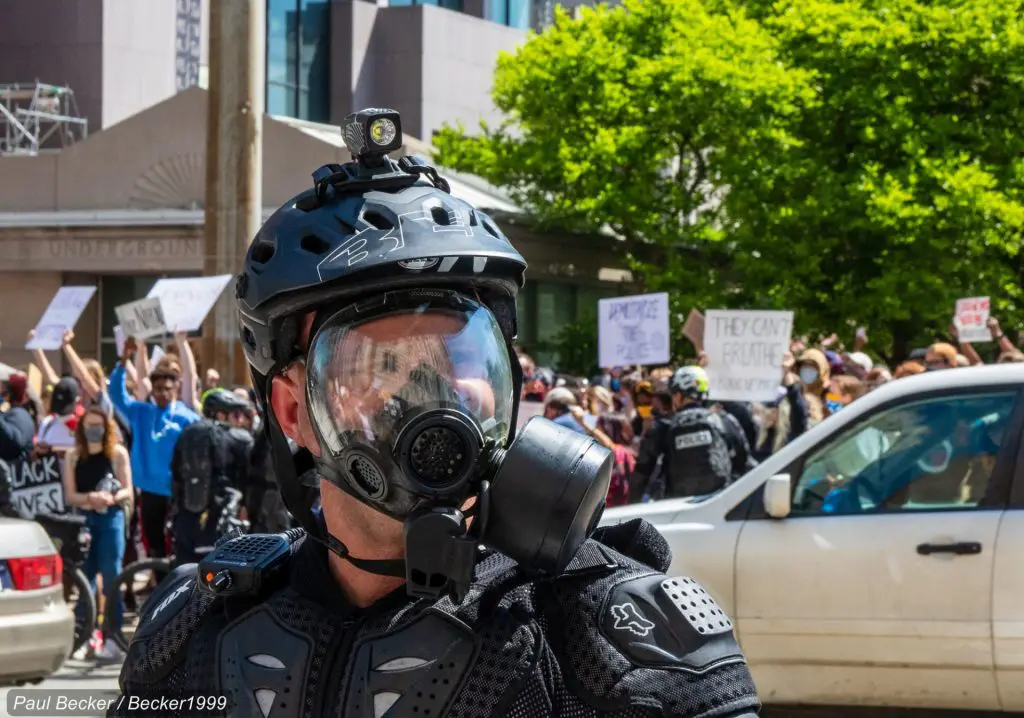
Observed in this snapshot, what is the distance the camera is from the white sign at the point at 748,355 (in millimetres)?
12375

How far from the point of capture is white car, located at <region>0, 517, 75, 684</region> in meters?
8.41

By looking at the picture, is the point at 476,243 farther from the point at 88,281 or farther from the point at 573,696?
the point at 88,281

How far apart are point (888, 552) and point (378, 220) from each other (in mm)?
4804

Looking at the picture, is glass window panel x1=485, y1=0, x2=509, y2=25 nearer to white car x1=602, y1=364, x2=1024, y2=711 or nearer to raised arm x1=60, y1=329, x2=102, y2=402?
raised arm x1=60, y1=329, x2=102, y2=402

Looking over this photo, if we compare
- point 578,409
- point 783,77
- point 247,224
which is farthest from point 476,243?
point 783,77

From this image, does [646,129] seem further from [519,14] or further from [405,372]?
[405,372]

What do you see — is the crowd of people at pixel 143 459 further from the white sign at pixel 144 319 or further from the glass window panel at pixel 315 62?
the glass window panel at pixel 315 62

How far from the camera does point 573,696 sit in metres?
2.05

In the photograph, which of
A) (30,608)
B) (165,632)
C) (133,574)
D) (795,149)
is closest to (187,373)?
(133,574)

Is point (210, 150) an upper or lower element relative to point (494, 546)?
upper

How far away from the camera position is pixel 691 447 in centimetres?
1034

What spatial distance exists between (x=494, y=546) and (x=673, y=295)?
33.1 metres

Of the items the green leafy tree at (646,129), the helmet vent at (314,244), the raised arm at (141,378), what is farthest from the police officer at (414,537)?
the green leafy tree at (646,129)

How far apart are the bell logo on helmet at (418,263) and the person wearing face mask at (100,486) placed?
9134 millimetres
